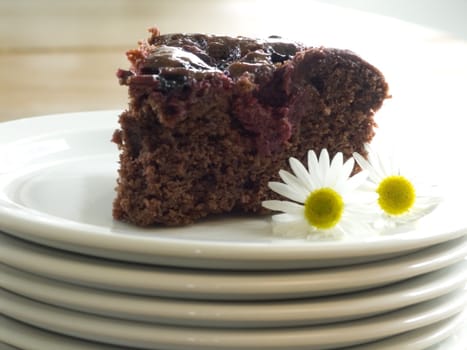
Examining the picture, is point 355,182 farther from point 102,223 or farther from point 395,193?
point 102,223

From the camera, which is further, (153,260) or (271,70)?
(271,70)

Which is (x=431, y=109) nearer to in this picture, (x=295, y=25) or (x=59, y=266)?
(x=295, y=25)

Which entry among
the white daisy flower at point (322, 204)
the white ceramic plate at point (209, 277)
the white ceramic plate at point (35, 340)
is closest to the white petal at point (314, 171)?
the white daisy flower at point (322, 204)

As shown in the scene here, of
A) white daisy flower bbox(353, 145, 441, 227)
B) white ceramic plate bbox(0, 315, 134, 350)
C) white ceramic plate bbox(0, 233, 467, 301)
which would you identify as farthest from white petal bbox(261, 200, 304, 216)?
white ceramic plate bbox(0, 315, 134, 350)

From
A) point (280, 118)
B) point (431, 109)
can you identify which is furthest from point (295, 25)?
point (280, 118)

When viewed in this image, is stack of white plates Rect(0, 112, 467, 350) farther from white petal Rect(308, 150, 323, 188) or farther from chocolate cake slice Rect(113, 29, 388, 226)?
chocolate cake slice Rect(113, 29, 388, 226)

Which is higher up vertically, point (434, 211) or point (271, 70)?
point (271, 70)

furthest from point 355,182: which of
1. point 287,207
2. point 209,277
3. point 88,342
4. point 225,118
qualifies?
point 88,342
